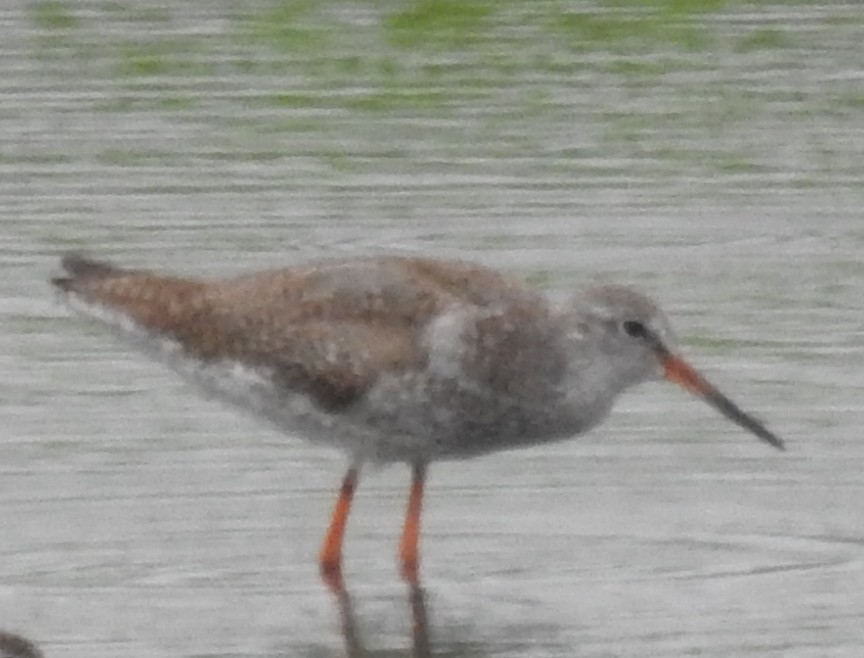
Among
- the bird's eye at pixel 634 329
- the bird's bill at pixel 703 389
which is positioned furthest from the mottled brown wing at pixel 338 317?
the bird's bill at pixel 703 389

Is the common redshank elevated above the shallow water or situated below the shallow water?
above

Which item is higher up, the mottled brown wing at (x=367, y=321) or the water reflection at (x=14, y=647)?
the mottled brown wing at (x=367, y=321)

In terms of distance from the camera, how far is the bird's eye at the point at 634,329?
24.5ft

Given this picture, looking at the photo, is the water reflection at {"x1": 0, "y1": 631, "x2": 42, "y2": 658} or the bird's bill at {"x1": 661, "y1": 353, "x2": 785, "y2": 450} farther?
the bird's bill at {"x1": 661, "y1": 353, "x2": 785, "y2": 450}

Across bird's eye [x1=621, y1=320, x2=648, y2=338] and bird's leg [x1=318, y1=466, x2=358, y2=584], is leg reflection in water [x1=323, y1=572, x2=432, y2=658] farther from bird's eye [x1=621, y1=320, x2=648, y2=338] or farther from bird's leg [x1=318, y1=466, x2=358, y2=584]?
bird's eye [x1=621, y1=320, x2=648, y2=338]

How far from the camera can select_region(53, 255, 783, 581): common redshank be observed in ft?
24.1

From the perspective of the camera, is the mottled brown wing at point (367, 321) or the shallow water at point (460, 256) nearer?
the shallow water at point (460, 256)

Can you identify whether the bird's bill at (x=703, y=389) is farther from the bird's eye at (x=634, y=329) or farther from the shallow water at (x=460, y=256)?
the shallow water at (x=460, y=256)

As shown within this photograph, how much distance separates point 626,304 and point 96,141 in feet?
11.8

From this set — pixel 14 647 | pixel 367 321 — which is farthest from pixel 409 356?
pixel 14 647

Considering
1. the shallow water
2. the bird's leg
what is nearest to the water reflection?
the shallow water

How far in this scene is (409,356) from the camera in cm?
732

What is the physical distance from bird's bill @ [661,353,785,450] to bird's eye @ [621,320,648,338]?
3.1 inches

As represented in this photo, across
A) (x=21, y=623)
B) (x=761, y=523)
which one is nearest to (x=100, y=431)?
(x=21, y=623)
